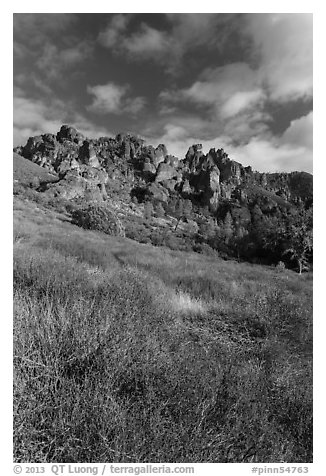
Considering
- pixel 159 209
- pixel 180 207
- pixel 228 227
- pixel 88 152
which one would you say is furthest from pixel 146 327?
pixel 228 227

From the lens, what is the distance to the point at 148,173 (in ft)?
32.3

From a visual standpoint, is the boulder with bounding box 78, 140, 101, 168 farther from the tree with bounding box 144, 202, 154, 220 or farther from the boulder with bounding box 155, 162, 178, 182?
the tree with bounding box 144, 202, 154, 220

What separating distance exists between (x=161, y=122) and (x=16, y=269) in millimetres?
2638

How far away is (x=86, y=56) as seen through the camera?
3395mm

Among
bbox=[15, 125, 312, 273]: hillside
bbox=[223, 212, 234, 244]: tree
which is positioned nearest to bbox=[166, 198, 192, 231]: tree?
bbox=[15, 125, 312, 273]: hillside

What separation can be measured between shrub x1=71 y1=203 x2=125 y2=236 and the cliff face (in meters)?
1.21

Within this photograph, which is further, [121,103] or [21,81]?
[121,103]

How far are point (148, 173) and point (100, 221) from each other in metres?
3.75

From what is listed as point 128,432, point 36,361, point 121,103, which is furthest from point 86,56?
point 128,432

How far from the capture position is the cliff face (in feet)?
14.3

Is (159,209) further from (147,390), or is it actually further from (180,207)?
(147,390)
